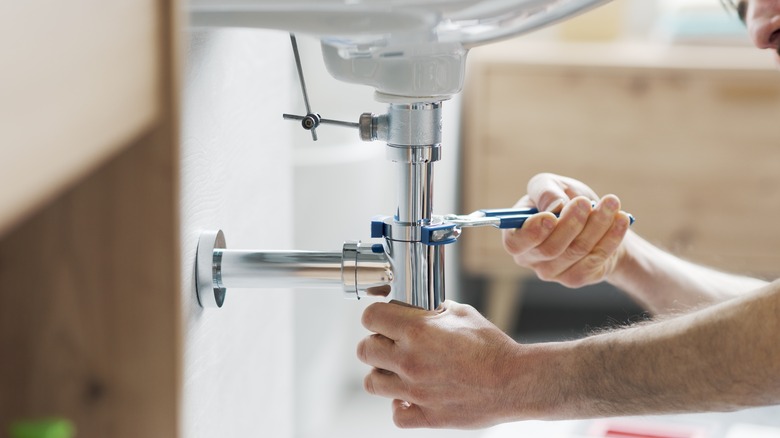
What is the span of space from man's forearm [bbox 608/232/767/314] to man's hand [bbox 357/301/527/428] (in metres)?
0.36

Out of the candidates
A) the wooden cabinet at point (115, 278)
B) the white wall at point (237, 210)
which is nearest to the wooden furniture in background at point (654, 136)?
the white wall at point (237, 210)

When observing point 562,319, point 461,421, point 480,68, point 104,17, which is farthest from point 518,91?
point 104,17

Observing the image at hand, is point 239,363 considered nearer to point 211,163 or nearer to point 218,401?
point 218,401

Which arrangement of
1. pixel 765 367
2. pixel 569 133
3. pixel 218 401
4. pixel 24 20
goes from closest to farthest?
pixel 24 20 → pixel 765 367 → pixel 218 401 → pixel 569 133

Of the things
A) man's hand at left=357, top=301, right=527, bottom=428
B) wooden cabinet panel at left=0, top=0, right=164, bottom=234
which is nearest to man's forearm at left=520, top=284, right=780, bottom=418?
Result: man's hand at left=357, top=301, right=527, bottom=428

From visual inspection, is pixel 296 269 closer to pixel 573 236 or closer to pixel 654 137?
pixel 573 236

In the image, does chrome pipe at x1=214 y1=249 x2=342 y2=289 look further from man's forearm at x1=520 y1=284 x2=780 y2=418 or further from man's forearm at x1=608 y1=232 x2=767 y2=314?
man's forearm at x1=608 y1=232 x2=767 y2=314

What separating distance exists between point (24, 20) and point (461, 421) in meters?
0.50

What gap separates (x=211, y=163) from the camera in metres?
0.80

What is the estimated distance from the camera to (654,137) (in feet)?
8.13

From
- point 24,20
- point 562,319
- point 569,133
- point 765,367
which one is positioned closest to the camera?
point 24,20

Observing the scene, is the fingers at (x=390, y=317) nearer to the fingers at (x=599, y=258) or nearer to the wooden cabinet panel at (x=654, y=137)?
the fingers at (x=599, y=258)

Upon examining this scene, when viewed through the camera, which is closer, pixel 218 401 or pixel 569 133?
pixel 218 401

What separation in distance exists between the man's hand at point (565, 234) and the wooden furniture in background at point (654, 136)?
1.61 meters
